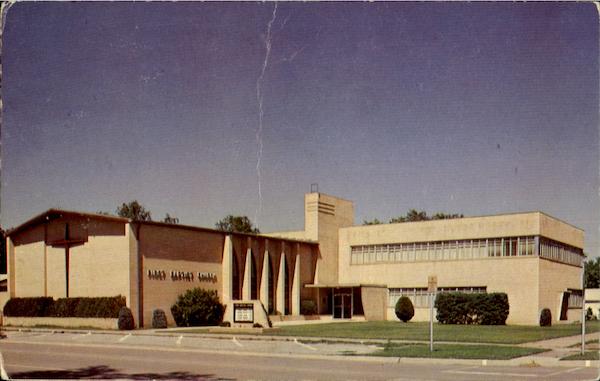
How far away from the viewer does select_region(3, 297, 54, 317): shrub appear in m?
39.4

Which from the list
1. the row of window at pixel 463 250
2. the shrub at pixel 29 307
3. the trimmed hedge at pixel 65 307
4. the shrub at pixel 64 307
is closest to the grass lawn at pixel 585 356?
the row of window at pixel 463 250

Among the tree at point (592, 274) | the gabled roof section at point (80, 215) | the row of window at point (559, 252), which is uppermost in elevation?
the gabled roof section at point (80, 215)

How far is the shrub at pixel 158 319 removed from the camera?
36.9m

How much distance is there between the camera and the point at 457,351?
2020cm

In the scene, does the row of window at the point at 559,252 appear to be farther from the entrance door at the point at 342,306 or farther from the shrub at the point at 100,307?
the shrub at the point at 100,307

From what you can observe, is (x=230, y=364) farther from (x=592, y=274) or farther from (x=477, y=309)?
(x=592, y=274)

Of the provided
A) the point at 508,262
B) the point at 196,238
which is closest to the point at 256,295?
the point at 196,238

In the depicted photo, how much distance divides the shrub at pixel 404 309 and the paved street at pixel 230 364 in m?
22.6

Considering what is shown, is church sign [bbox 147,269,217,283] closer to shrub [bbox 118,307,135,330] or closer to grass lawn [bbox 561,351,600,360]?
shrub [bbox 118,307,135,330]

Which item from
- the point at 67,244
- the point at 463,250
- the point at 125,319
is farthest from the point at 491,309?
the point at 67,244

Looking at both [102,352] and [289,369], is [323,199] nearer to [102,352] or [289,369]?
[102,352]

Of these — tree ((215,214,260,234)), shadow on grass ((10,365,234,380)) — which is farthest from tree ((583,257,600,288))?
shadow on grass ((10,365,234,380))

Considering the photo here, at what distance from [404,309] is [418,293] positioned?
2315mm

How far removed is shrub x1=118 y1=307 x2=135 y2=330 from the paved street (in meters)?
9.22
